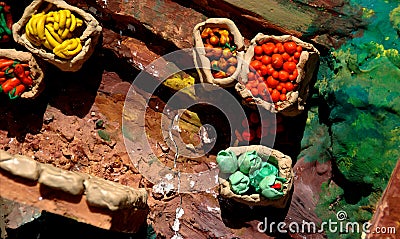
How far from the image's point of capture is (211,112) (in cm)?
427

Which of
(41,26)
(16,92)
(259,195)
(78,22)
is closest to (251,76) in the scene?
(259,195)

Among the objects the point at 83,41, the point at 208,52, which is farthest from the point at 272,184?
the point at 83,41

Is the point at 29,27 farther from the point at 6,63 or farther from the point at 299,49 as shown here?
the point at 299,49

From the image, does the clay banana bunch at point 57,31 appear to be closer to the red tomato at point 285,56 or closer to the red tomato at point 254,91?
the red tomato at point 254,91

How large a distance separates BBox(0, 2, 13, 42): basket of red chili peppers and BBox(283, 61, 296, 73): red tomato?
7.08ft

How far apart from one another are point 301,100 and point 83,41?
1.68 m

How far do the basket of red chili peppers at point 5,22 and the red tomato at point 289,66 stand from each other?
2158 millimetres

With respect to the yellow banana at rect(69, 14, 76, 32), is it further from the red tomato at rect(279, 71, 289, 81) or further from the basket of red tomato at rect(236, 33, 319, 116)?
the red tomato at rect(279, 71, 289, 81)

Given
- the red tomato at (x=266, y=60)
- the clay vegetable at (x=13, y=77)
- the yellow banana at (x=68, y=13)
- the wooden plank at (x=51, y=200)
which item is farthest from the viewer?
the clay vegetable at (x=13, y=77)

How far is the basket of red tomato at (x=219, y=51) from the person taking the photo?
3846 mm

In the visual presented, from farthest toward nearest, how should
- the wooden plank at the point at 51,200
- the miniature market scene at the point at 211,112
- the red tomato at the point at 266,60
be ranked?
the red tomato at the point at 266,60 < the miniature market scene at the point at 211,112 < the wooden plank at the point at 51,200

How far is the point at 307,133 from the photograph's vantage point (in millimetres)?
4027

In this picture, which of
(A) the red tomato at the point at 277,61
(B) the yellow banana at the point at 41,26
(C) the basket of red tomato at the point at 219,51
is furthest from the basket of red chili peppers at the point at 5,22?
(A) the red tomato at the point at 277,61

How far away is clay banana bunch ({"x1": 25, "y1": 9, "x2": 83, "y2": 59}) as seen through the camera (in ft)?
12.7
